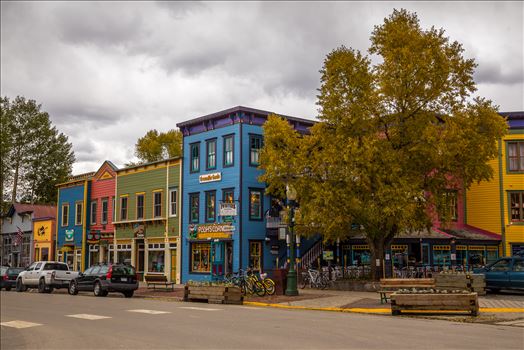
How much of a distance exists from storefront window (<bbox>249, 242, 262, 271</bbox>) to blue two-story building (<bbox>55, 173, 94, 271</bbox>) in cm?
1776

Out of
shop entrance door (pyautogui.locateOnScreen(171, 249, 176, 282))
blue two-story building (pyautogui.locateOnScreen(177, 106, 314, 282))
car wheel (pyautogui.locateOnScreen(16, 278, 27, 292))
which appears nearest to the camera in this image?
car wheel (pyautogui.locateOnScreen(16, 278, 27, 292))

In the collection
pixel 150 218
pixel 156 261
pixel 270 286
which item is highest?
pixel 150 218

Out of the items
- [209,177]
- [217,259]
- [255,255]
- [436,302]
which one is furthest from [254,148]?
[436,302]

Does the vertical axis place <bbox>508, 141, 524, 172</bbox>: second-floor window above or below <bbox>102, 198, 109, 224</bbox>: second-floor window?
above

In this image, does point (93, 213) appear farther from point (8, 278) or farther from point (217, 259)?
point (217, 259)

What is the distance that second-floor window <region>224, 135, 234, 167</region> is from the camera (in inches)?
1438

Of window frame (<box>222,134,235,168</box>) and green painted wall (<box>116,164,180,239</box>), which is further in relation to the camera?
green painted wall (<box>116,164,180,239</box>)

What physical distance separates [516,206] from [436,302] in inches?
896

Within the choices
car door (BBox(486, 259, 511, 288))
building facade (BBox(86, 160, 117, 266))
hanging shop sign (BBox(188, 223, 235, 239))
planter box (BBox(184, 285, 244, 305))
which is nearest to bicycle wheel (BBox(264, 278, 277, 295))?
planter box (BBox(184, 285, 244, 305))

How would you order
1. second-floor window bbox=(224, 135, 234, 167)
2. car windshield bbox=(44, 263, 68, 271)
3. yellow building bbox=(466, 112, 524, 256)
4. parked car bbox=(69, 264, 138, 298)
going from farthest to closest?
1. yellow building bbox=(466, 112, 524, 256)
2. second-floor window bbox=(224, 135, 234, 167)
3. car windshield bbox=(44, 263, 68, 271)
4. parked car bbox=(69, 264, 138, 298)

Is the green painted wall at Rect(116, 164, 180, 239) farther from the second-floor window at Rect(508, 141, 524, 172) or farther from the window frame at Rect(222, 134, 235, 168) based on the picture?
the second-floor window at Rect(508, 141, 524, 172)

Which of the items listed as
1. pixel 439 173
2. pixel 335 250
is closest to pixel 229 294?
pixel 439 173

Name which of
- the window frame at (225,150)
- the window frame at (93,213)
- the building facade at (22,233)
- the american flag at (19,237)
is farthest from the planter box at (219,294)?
the american flag at (19,237)

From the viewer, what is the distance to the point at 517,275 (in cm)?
2503
